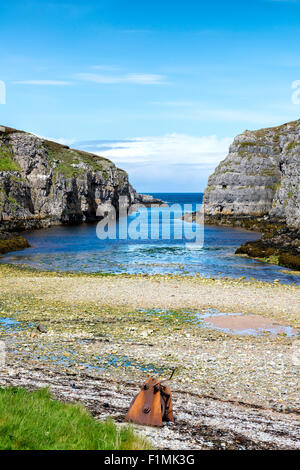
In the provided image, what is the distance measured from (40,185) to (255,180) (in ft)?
203

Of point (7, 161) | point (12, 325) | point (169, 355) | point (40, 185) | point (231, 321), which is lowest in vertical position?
point (231, 321)

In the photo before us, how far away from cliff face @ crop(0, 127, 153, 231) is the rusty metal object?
75.0 metres

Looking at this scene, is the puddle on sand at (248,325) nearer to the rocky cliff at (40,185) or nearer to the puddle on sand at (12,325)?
the puddle on sand at (12,325)

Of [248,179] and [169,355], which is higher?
[248,179]

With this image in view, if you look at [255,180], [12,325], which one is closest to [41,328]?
[12,325]

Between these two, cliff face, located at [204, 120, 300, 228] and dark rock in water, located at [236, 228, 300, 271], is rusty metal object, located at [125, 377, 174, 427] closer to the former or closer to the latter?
dark rock in water, located at [236, 228, 300, 271]

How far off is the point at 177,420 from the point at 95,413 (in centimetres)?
204

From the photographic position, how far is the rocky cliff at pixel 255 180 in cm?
10188

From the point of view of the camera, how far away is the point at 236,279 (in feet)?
124

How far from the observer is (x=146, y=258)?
53125mm

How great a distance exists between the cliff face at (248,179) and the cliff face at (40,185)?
1480 inches

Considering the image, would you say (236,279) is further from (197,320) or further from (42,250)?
(42,250)

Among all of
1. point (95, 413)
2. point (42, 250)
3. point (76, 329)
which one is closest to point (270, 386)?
point (95, 413)

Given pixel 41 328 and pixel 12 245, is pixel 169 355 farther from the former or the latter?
pixel 12 245
